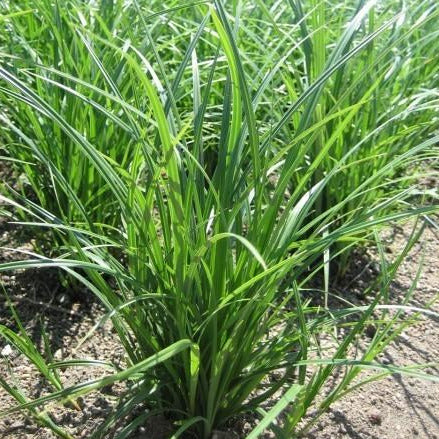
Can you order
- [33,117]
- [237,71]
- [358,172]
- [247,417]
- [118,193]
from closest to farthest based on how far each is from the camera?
[237,71], [118,193], [247,417], [33,117], [358,172]

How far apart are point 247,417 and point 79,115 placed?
83 centimetres

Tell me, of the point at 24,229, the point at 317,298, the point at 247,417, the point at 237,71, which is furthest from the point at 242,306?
the point at 24,229

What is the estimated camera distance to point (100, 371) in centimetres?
168

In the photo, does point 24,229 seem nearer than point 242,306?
No

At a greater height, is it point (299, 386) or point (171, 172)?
point (171, 172)

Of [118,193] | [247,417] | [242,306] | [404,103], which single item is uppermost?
[404,103]

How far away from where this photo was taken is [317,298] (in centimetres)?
197

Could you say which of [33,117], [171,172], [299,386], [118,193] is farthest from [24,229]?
[299,386]

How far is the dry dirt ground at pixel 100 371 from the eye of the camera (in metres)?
1.55

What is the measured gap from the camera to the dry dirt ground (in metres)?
1.55

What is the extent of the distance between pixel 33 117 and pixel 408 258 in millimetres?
1167

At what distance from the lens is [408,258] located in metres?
2.19

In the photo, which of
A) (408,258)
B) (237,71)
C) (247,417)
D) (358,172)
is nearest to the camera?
(237,71)

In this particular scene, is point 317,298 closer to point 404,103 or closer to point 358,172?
point 358,172
